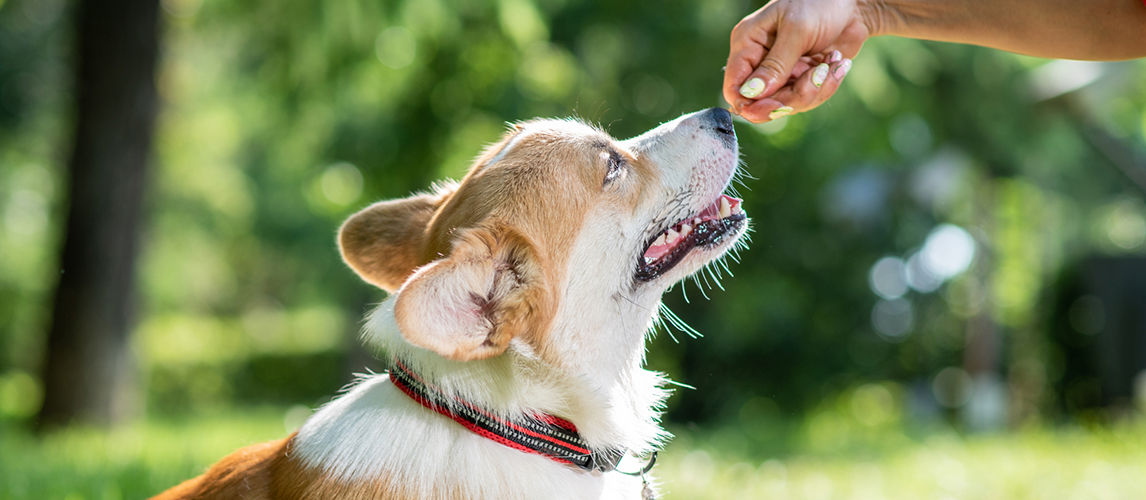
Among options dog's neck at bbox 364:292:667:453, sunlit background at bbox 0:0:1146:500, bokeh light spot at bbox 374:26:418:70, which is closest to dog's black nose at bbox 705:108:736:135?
dog's neck at bbox 364:292:667:453

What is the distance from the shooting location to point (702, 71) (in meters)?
6.63

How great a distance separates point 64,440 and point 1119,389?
12.8 m

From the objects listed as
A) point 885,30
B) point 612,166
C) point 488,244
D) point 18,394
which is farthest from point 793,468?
point 18,394

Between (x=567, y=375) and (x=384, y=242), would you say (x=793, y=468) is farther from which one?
(x=384, y=242)

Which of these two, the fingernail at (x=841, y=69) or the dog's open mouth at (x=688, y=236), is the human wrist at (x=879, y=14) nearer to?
the fingernail at (x=841, y=69)

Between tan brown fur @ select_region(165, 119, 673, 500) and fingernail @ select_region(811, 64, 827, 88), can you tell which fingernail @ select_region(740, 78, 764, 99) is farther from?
tan brown fur @ select_region(165, 119, 673, 500)

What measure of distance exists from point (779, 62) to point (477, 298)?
4.13 ft

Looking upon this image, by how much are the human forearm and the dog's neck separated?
1.36m

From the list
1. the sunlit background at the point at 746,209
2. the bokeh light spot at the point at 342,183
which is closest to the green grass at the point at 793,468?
the sunlit background at the point at 746,209

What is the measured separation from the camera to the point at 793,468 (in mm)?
5789

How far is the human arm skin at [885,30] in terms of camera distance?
2537 millimetres

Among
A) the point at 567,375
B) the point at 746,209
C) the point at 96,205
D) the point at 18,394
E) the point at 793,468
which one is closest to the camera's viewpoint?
the point at 567,375

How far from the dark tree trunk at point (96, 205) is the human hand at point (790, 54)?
19.3ft

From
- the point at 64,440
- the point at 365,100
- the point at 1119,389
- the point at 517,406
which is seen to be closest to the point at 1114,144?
the point at 1119,389
